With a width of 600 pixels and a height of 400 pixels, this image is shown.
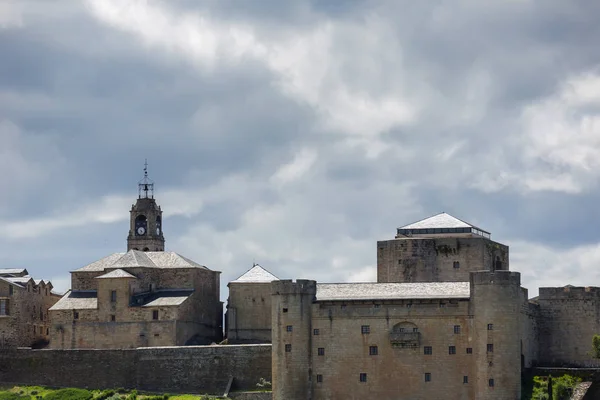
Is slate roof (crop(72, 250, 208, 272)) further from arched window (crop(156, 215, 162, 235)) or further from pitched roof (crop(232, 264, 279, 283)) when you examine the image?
arched window (crop(156, 215, 162, 235))

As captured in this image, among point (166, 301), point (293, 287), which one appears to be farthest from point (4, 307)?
point (293, 287)

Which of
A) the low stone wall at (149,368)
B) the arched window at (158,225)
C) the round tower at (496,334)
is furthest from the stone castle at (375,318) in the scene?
the arched window at (158,225)

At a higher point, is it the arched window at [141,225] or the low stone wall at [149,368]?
the arched window at [141,225]

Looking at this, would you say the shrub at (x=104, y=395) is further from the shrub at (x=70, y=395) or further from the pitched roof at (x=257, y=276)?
the pitched roof at (x=257, y=276)

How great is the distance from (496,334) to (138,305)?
25709 mm

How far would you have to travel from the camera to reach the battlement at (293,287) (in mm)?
74625

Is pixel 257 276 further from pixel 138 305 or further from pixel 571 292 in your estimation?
pixel 571 292

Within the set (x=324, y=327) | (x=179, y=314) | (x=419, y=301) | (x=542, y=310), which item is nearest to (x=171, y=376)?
(x=179, y=314)

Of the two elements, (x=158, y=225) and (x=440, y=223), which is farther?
(x=158, y=225)

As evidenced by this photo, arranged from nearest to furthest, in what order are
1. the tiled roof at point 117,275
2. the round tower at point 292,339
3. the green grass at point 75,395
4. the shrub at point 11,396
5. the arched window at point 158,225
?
1. the round tower at point 292,339
2. the green grass at point 75,395
3. the shrub at point 11,396
4. the tiled roof at point 117,275
5. the arched window at point 158,225

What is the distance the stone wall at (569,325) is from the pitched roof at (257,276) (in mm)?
18671

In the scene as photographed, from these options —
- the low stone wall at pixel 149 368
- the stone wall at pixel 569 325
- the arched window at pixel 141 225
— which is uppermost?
the arched window at pixel 141 225

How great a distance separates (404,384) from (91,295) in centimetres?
2612

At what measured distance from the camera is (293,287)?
74.6 m
